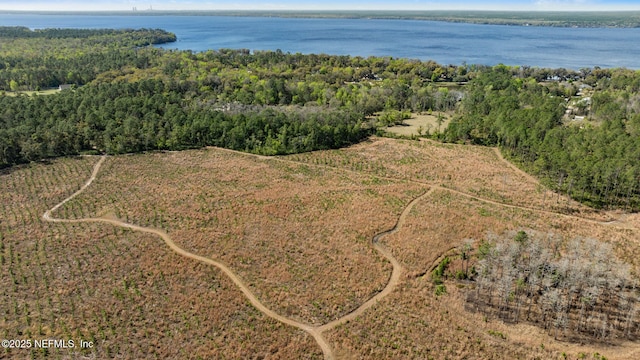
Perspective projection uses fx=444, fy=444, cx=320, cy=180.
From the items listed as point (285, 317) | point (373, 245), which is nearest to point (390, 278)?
point (373, 245)

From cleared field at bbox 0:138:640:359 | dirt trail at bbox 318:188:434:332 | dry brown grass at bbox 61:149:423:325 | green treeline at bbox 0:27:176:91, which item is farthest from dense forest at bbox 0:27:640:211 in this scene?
dirt trail at bbox 318:188:434:332

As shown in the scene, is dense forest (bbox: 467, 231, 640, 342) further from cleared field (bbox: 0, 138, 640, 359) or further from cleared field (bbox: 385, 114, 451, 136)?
cleared field (bbox: 385, 114, 451, 136)

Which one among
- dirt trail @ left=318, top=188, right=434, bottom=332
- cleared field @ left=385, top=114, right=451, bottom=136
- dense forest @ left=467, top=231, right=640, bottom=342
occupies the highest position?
cleared field @ left=385, top=114, right=451, bottom=136

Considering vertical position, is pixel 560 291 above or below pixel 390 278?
above

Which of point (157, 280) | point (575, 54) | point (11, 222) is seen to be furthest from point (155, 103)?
point (575, 54)

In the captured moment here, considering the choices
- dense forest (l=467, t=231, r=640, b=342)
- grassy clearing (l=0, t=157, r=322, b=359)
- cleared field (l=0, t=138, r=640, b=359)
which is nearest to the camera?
grassy clearing (l=0, t=157, r=322, b=359)

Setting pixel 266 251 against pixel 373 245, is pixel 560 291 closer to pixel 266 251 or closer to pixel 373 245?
pixel 373 245
